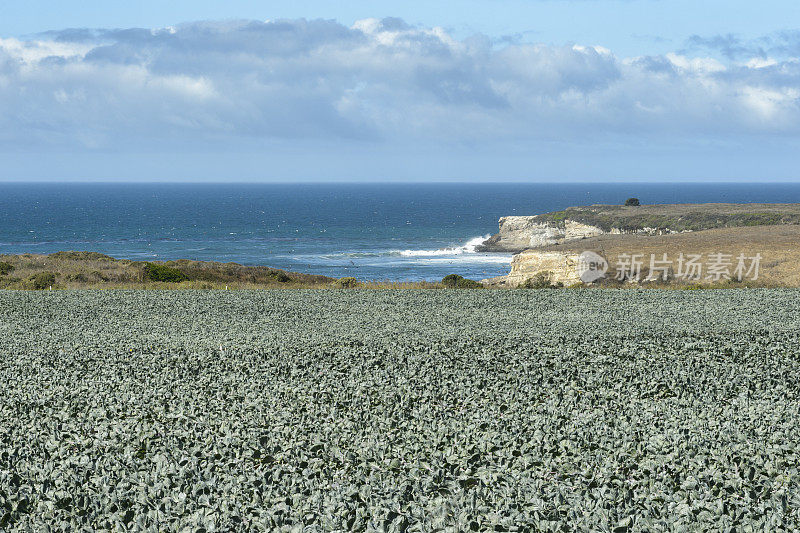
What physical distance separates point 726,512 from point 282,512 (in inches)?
176

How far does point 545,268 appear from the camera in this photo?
42656mm

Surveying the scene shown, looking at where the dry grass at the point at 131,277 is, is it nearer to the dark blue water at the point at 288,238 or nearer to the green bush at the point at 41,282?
the green bush at the point at 41,282

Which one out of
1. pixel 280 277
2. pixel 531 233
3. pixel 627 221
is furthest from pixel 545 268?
pixel 531 233

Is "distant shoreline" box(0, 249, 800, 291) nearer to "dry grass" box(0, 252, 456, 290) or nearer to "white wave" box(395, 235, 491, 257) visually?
"dry grass" box(0, 252, 456, 290)

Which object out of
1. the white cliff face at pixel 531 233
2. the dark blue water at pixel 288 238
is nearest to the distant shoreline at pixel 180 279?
the dark blue water at pixel 288 238

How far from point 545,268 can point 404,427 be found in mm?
34769

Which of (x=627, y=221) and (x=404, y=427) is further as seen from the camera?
(x=627, y=221)

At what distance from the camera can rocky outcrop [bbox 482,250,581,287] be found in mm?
40219

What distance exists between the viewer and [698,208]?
8894 centimetres

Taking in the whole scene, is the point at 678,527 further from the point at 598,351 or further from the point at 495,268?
the point at 495,268

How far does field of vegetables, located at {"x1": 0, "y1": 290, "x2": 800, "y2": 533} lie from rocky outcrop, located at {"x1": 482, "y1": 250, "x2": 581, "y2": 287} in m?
22.1

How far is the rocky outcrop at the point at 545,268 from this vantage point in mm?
40219

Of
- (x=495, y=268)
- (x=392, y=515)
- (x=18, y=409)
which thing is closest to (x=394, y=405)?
(x=392, y=515)

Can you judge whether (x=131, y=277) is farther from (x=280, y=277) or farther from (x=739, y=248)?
(x=739, y=248)
